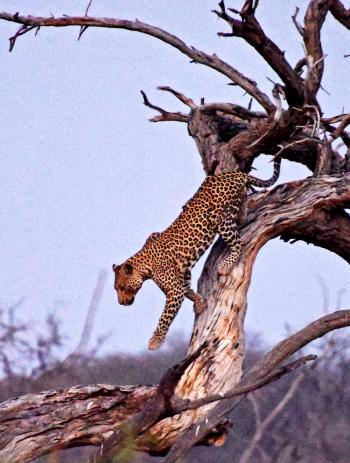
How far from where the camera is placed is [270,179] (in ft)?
28.5

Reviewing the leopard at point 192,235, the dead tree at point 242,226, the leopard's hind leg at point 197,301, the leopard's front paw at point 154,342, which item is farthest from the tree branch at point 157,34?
the leopard's front paw at point 154,342

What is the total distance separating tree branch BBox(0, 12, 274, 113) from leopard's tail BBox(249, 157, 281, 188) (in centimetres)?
66

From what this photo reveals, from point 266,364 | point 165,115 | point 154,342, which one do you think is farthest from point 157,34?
point 266,364

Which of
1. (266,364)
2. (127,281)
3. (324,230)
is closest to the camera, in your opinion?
(266,364)

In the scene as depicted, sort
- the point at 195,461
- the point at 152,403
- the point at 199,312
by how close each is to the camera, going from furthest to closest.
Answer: the point at 195,461 → the point at 199,312 → the point at 152,403

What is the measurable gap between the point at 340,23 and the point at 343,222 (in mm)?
1870

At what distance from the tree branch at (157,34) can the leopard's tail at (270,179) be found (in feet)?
2.17

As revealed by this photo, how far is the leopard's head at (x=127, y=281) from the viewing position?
28.7ft

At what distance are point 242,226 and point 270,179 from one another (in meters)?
0.76

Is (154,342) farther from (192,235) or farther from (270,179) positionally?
(270,179)

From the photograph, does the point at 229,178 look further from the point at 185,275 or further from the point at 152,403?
the point at 152,403

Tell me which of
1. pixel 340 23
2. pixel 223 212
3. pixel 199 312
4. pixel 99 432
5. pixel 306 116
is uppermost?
pixel 340 23

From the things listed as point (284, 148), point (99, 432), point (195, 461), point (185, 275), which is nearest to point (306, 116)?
point (284, 148)

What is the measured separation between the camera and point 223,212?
26.5 ft
